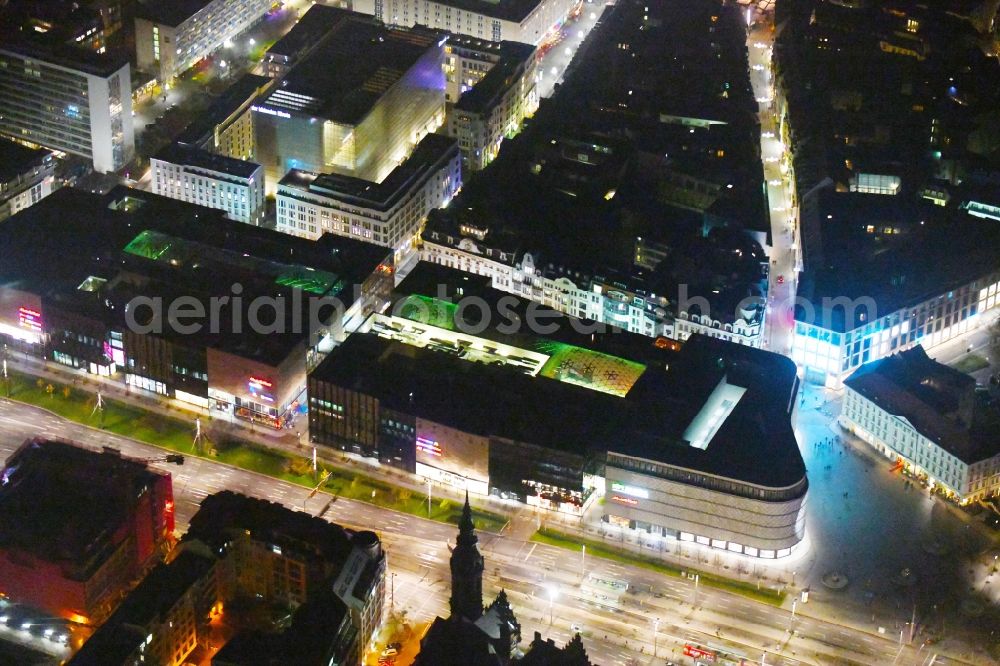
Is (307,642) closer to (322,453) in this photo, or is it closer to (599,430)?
(322,453)

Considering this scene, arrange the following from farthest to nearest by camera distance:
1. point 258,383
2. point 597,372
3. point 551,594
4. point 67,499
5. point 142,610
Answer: point 597,372, point 258,383, point 551,594, point 67,499, point 142,610

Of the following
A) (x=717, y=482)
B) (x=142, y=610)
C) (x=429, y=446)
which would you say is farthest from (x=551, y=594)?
(x=142, y=610)

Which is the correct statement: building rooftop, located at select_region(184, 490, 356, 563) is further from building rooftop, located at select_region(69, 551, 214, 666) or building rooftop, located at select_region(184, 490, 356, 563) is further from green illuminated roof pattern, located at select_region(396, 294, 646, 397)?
green illuminated roof pattern, located at select_region(396, 294, 646, 397)

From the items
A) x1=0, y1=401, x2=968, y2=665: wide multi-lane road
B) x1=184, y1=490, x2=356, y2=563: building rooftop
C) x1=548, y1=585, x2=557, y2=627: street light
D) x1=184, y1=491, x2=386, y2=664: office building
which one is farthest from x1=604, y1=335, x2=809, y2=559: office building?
x1=184, y1=490, x2=356, y2=563: building rooftop

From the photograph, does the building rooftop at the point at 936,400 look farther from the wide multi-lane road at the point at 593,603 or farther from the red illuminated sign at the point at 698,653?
the red illuminated sign at the point at 698,653

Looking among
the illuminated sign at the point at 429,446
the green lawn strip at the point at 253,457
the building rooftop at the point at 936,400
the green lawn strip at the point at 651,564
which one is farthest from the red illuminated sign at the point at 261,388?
the building rooftop at the point at 936,400

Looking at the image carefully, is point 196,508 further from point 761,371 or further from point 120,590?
point 761,371

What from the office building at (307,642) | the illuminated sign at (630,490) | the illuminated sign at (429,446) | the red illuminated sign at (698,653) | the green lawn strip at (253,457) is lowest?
the green lawn strip at (253,457)
